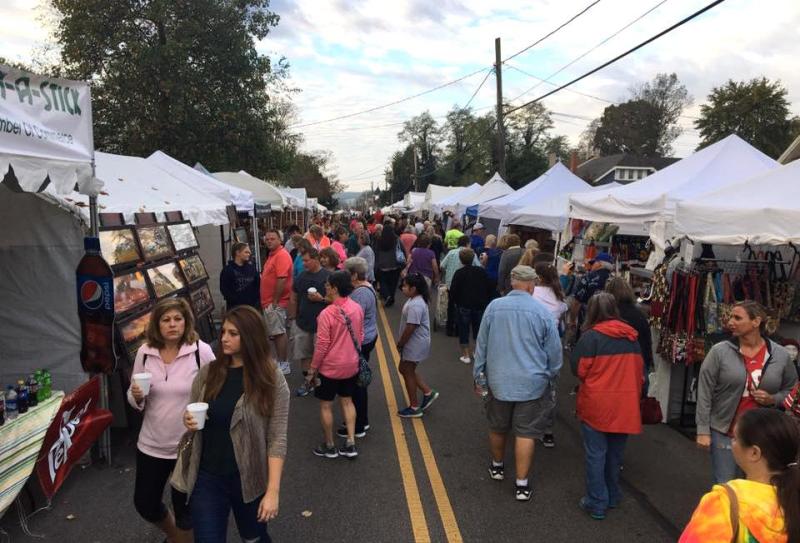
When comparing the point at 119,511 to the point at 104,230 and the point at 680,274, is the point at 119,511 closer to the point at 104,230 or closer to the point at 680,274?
the point at 104,230

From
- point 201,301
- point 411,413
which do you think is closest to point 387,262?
point 201,301

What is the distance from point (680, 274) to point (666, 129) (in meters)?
74.8

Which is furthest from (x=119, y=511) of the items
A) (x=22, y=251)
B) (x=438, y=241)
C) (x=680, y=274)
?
(x=438, y=241)

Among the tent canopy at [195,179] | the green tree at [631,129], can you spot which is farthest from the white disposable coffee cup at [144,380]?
the green tree at [631,129]

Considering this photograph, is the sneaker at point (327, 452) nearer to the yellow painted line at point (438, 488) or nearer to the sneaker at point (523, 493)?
the yellow painted line at point (438, 488)

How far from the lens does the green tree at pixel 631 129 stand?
2768 inches

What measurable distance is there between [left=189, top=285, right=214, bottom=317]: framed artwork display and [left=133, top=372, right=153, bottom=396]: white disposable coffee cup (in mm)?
4315

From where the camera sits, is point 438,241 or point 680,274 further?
point 438,241

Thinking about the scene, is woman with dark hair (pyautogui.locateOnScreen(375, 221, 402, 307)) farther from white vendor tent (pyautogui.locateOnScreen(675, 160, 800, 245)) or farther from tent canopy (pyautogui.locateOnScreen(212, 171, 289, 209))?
white vendor tent (pyautogui.locateOnScreen(675, 160, 800, 245))

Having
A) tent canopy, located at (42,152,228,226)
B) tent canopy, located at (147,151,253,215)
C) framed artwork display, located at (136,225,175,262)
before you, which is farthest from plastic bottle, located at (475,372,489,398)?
tent canopy, located at (147,151,253,215)

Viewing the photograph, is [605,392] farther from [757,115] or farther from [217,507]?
[757,115]

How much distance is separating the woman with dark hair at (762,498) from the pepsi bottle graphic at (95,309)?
4.24 m

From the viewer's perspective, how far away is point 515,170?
48719 millimetres

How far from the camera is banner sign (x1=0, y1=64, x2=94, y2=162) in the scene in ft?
11.0
